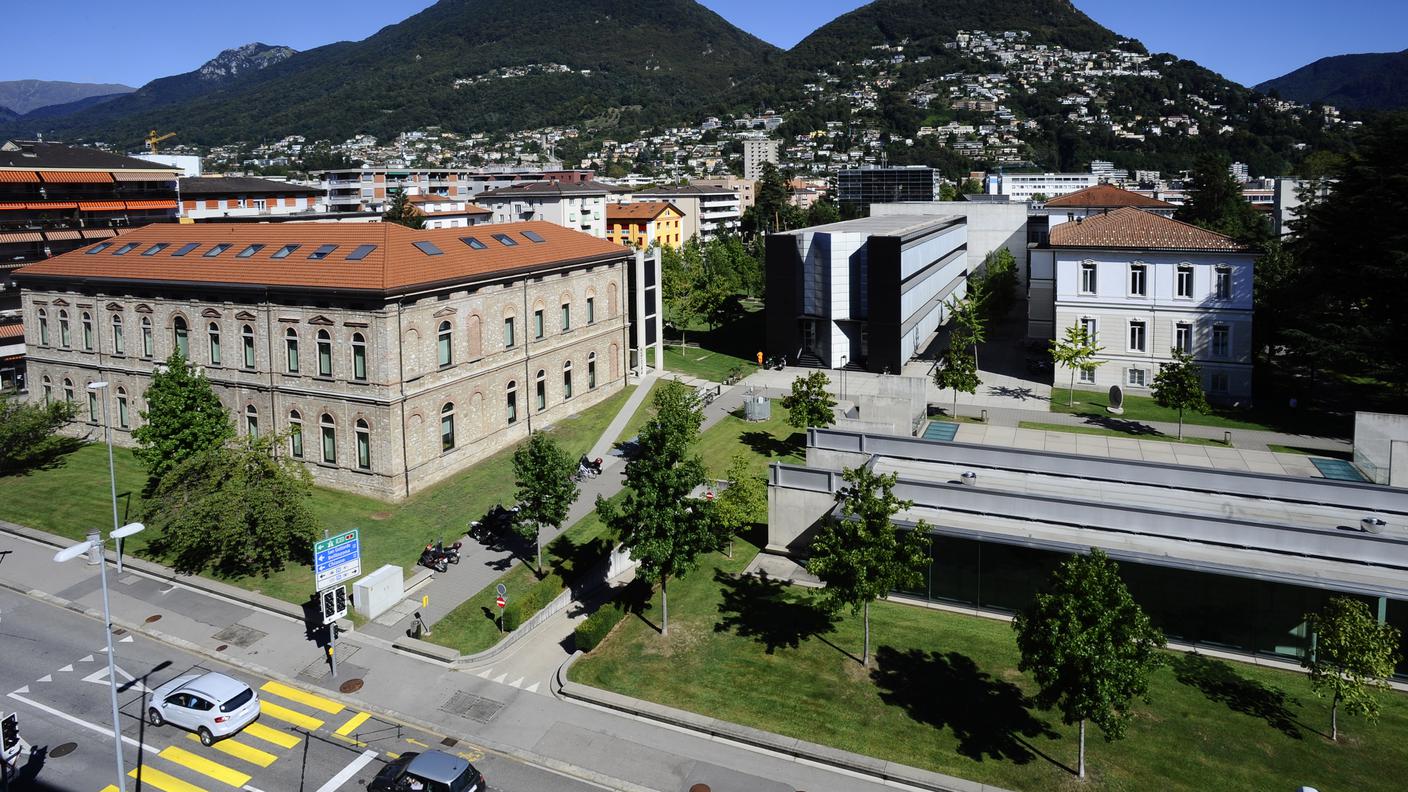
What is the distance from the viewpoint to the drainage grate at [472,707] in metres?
26.5

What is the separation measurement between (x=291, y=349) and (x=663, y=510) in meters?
23.7

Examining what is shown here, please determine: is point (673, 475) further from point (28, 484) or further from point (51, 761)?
point (28, 484)

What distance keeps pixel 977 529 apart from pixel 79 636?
30.7m

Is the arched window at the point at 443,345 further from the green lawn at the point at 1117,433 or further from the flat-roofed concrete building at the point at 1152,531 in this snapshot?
the green lawn at the point at 1117,433

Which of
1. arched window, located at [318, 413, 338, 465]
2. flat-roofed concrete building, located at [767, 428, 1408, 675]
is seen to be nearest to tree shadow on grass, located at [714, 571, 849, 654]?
flat-roofed concrete building, located at [767, 428, 1408, 675]

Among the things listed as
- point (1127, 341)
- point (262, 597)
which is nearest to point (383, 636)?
point (262, 597)

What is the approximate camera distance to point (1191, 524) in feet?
99.3

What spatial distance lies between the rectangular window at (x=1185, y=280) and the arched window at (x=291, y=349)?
50.6 meters

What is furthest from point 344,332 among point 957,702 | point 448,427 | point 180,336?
point 957,702

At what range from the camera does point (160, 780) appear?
23.3 metres

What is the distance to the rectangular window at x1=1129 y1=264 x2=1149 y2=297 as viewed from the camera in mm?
57594

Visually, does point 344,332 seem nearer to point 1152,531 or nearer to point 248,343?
point 248,343

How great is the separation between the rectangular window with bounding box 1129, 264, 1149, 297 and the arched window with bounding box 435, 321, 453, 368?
4181cm

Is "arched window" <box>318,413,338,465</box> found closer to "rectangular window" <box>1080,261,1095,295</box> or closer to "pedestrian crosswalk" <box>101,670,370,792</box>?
"pedestrian crosswalk" <box>101,670,370,792</box>
